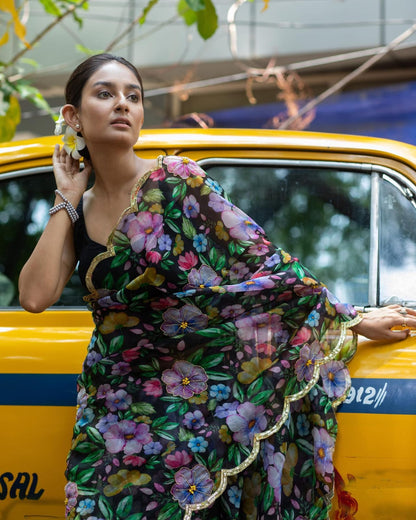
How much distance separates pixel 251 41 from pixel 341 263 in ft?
20.5

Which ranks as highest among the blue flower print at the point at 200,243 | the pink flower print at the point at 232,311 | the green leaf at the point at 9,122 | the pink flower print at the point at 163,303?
the green leaf at the point at 9,122

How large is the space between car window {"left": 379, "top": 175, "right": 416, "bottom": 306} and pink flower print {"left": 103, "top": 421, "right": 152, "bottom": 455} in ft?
3.09

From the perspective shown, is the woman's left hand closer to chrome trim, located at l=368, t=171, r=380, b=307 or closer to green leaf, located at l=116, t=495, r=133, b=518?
chrome trim, located at l=368, t=171, r=380, b=307

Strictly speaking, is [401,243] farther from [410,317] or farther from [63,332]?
[63,332]

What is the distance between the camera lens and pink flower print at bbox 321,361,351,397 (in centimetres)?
229

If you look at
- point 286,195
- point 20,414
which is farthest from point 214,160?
point 20,414

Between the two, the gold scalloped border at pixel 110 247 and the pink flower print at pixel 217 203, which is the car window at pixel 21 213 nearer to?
the gold scalloped border at pixel 110 247

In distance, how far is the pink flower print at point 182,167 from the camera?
2.21m

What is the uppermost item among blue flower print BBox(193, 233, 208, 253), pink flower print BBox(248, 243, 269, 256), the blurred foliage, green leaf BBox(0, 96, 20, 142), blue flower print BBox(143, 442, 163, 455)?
the blurred foliage

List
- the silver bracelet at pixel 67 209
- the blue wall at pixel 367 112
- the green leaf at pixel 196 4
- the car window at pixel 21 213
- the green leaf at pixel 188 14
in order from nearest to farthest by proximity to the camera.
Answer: the silver bracelet at pixel 67 209, the car window at pixel 21 213, the green leaf at pixel 196 4, the green leaf at pixel 188 14, the blue wall at pixel 367 112

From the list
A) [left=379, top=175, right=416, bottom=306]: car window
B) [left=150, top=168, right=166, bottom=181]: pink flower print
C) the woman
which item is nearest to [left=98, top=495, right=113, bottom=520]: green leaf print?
the woman

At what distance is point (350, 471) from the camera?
2326 mm

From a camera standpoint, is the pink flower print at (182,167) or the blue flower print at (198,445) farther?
the pink flower print at (182,167)

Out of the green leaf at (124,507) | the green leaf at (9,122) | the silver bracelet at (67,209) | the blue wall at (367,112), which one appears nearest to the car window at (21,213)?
the silver bracelet at (67,209)
